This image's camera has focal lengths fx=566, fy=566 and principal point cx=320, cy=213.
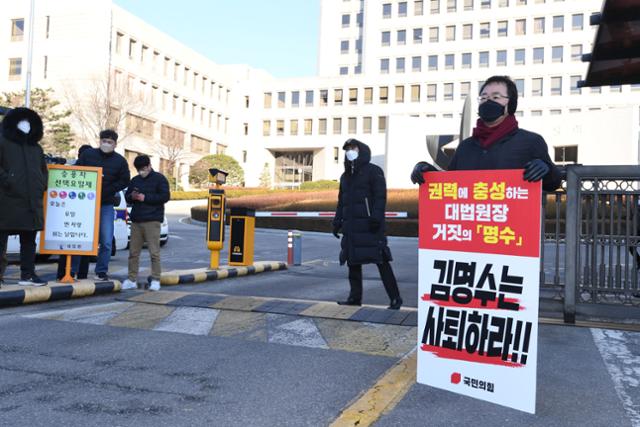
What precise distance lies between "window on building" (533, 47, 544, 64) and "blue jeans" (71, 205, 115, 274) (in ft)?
199

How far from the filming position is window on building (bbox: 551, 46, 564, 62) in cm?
5943

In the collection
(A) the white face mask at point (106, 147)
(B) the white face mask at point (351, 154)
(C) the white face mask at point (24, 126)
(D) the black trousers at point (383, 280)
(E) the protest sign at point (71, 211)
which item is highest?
(C) the white face mask at point (24, 126)

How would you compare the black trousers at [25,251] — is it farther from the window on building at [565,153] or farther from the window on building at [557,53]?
the window on building at [557,53]

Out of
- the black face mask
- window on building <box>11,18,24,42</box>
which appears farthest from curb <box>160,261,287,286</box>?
window on building <box>11,18,24,42</box>

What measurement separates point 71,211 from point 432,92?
60.3 m

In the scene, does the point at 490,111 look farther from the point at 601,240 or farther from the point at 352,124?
the point at 352,124

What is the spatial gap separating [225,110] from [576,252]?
2604 inches

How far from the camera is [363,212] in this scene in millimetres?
6332

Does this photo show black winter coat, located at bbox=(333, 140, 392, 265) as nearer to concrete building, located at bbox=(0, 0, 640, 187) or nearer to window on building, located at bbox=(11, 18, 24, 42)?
concrete building, located at bbox=(0, 0, 640, 187)

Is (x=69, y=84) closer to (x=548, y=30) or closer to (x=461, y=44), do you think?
(x=461, y=44)

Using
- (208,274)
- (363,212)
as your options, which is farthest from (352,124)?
(363,212)

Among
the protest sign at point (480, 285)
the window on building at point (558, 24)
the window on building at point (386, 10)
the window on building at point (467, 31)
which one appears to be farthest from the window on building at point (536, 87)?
the protest sign at point (480, 285)

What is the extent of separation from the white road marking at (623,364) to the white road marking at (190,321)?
10.8ft

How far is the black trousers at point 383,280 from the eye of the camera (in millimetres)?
6344
